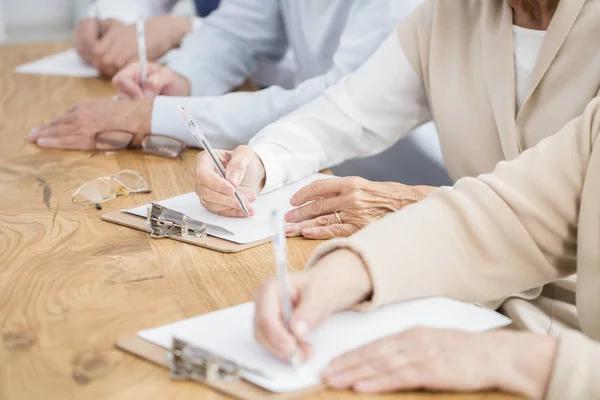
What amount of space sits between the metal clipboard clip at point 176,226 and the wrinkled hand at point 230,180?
0.06m

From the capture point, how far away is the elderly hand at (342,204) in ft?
4.38

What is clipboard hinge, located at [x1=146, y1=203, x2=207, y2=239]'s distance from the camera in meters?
1.31

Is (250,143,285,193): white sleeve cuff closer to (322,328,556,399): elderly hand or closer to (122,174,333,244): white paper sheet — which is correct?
(122,174,333,244): white paper sheet

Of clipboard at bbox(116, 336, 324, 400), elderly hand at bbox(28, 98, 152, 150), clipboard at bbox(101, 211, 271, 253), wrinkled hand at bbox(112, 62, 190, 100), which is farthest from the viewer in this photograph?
wrinkled hand at bbox(112, 62, 190, 100)

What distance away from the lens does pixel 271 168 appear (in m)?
1.50

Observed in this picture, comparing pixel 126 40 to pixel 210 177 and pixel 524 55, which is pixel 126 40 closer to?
pixel 210 177

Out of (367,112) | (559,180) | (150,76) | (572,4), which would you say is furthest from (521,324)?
(150,76)

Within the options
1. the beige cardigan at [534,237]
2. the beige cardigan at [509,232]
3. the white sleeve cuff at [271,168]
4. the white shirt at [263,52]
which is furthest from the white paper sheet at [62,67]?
the beige cardigan at [509,232]

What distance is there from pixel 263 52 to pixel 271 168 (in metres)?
1.11

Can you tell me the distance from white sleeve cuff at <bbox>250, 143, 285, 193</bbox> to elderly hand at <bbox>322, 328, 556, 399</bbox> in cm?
64

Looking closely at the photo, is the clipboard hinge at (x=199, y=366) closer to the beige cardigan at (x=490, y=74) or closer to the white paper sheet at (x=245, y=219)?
the white paper sheet at (x=245, y=219)

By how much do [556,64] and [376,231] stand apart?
49cm

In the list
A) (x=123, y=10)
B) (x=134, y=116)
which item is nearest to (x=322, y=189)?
(x=134, y=116)

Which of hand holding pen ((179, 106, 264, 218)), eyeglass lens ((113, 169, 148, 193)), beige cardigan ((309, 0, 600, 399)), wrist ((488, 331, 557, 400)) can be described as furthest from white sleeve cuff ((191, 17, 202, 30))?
wrist ((488, 331, 557, 400))
